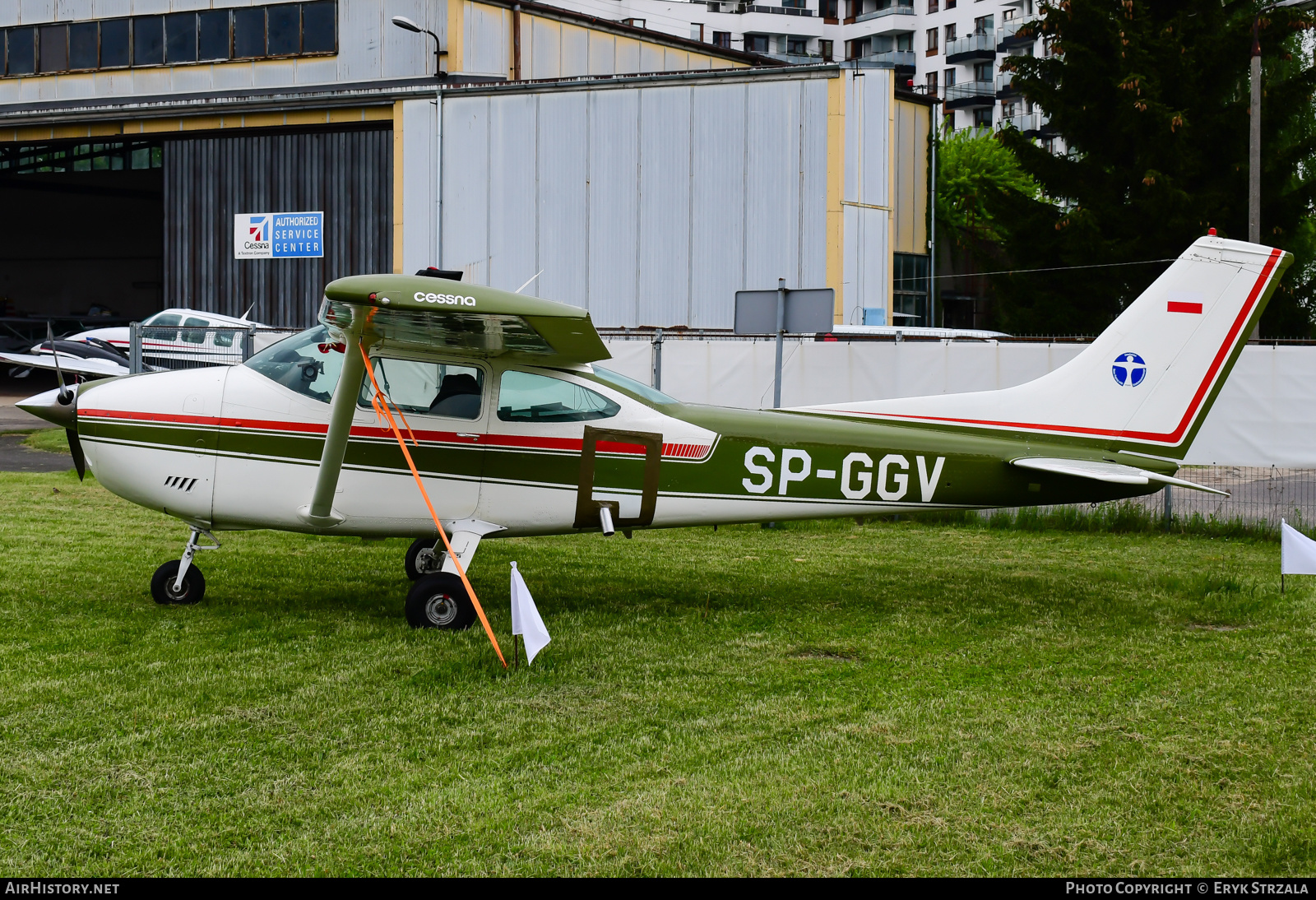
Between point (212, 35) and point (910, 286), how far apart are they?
1992 centimetres

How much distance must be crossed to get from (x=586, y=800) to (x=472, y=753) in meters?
0.79

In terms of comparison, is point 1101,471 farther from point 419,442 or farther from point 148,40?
point 148,40

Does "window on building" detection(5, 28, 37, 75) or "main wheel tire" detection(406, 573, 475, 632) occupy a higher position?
"window on building" detection(5, 28, 37, 75)

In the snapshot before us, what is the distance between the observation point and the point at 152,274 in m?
49.4

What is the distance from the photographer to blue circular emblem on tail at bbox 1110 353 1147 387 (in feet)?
28.3

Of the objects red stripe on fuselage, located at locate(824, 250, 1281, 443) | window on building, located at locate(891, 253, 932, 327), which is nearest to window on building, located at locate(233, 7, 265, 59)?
window on building, located at locate(891, 253, 932, 327)

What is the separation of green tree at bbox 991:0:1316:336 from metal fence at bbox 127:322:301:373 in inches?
728

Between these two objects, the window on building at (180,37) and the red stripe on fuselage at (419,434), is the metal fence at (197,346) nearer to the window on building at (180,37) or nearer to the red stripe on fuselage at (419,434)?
the red stripe on fuselage at (419,434)

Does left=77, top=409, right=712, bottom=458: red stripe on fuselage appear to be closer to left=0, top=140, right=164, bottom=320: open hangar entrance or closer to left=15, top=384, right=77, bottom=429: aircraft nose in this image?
left=15, top=384, right=77, bottom=429: aircraft nose

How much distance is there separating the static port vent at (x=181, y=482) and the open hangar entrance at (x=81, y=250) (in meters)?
44.5

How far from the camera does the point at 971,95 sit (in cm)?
7938

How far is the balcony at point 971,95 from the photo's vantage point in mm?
78562

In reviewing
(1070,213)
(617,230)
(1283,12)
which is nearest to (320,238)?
(617,230)

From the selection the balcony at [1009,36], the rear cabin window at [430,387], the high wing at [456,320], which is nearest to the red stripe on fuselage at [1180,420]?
the high wing at [456,320]
